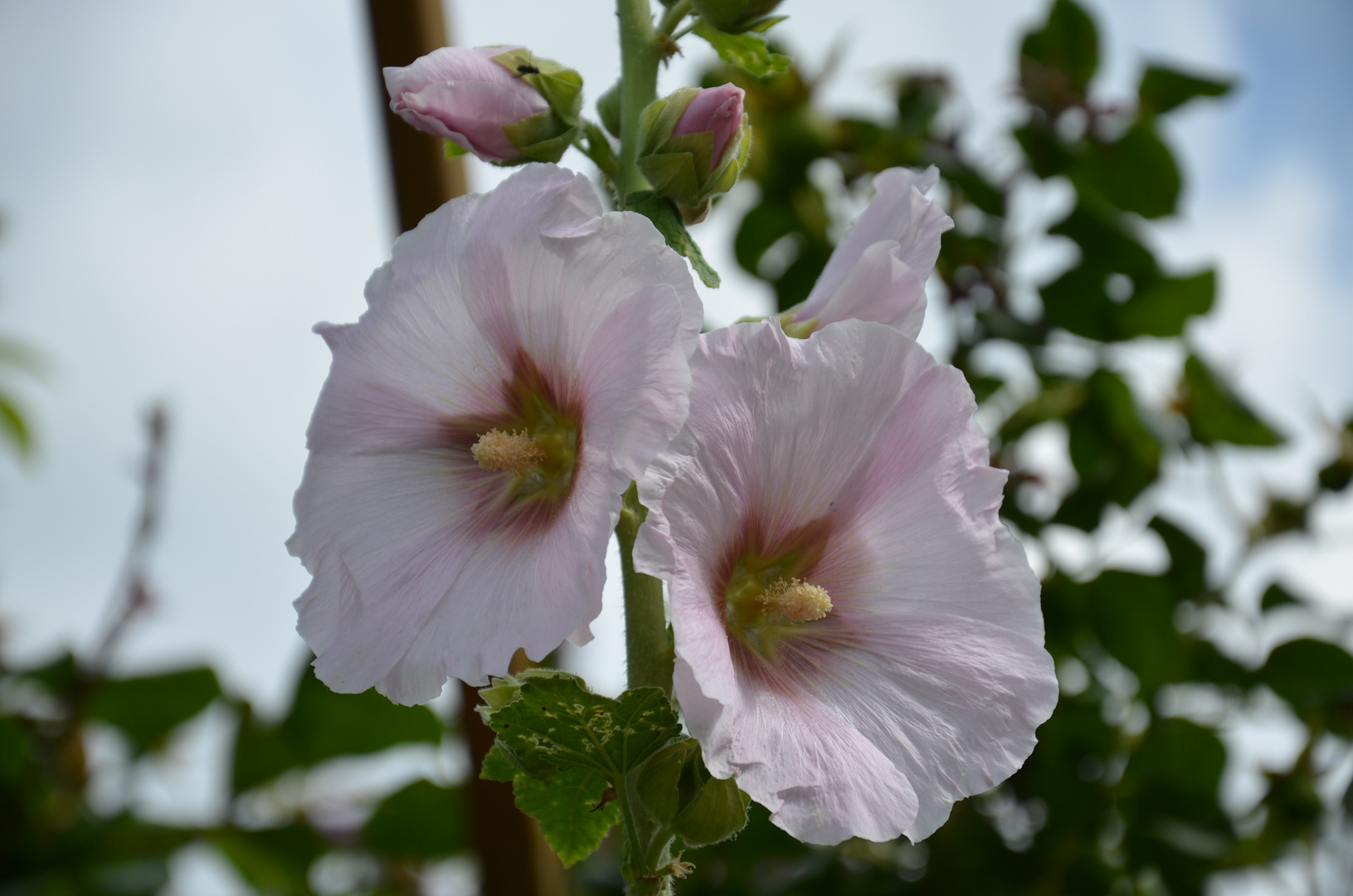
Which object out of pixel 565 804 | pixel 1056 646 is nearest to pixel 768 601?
pixel 565 804

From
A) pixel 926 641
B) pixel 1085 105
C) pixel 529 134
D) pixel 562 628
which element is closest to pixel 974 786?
pixel 926 641

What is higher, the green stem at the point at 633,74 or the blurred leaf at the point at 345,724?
the green stem at the point at 633,74

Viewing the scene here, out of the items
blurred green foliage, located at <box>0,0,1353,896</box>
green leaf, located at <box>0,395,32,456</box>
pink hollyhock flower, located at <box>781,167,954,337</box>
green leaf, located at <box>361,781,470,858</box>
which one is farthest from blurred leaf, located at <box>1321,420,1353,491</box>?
green leaf, located at <box>0,395,32,456</box>

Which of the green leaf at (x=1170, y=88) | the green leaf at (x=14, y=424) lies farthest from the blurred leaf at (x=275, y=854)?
the green leaf at (x=1170, y=88)

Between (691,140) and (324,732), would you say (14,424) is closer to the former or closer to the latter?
(324,732)

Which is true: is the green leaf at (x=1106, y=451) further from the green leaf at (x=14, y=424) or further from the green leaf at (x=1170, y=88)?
the green leaf at (x=14, y=424)

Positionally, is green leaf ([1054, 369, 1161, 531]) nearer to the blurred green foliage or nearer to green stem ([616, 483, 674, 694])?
the blurred green foliage
